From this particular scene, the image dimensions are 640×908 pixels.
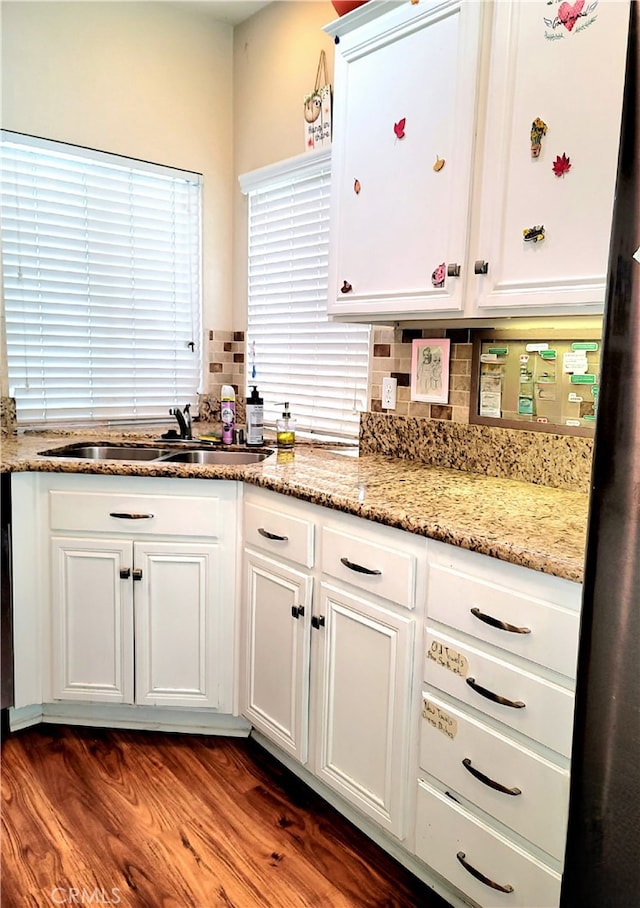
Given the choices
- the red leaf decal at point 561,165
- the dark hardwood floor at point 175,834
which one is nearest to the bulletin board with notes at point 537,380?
the red leaf decal at point 561,165

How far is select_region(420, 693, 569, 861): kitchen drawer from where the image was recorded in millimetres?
1252

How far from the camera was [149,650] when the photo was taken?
2.18 m

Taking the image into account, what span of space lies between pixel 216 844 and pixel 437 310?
1.60 meters

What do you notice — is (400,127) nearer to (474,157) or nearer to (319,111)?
(474,157)

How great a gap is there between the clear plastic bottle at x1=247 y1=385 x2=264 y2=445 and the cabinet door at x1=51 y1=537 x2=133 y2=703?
0.76 meters

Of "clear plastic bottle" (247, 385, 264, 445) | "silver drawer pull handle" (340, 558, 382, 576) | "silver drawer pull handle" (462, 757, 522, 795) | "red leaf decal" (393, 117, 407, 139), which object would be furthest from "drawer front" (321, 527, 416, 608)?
"red leaf decal" (393, 117, 407, 139)

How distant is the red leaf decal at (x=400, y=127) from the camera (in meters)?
1.87

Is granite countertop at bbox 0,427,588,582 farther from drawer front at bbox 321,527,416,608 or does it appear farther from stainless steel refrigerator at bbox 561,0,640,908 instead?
stainless steel refrigerator at bbox 561,0,640,908

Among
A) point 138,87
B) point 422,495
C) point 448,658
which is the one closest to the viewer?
point 448,658

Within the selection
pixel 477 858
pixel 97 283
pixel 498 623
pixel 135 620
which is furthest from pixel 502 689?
pixel 97 283

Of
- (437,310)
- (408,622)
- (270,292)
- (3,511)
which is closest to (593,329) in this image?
(437,310)

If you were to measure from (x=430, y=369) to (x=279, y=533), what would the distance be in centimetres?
79

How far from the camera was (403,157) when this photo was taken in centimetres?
188

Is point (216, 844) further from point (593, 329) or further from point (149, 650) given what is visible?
point (593, 329)
